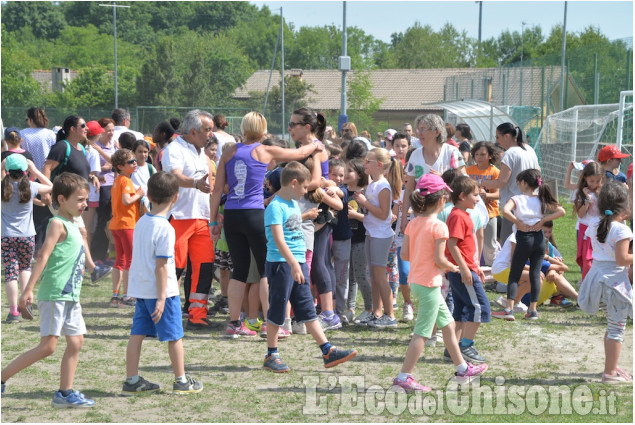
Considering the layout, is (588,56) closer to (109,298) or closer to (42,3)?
(109,298)

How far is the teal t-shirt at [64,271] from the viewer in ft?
18.3

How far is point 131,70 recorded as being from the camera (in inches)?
2697

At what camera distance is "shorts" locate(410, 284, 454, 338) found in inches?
239

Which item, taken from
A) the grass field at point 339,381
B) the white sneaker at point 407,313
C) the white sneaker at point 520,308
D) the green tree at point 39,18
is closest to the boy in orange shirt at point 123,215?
the grass field at point 339,381

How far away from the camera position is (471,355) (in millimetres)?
6680

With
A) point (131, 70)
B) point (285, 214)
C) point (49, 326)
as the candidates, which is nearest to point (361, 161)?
point (285, 214)

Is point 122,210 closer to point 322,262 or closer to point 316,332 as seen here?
point 322,262

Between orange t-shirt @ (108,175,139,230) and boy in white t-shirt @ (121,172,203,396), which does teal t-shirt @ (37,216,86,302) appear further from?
orange t-shirt @ (108,175,139,230)

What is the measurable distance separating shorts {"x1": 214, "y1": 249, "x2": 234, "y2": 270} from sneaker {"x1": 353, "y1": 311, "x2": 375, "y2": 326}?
1478 mm

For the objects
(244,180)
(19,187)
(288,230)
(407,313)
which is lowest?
(407,313)

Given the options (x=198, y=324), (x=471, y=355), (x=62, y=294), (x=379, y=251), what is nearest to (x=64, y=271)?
(x=62, y=294)

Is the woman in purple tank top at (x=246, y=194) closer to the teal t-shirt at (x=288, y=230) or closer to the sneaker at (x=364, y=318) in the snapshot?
the teal t-shirt at (x=288, y=230)

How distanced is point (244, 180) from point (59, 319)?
2361 mm

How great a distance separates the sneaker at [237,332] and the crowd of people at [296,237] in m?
0.04
